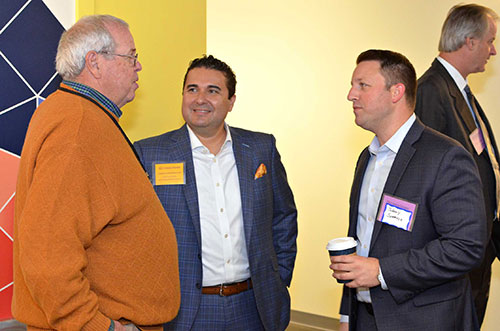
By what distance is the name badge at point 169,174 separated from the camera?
8.53 ft

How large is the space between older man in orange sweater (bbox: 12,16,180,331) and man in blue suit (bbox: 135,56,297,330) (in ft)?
2.32

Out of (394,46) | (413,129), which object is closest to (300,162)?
(394,46)

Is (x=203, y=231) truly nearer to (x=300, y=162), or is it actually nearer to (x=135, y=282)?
(x=135, y=282)

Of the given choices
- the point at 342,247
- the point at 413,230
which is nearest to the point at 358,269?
the point at 342,247

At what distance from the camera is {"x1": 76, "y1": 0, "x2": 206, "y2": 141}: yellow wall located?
2.93 meters

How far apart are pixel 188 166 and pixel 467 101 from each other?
6.38ft

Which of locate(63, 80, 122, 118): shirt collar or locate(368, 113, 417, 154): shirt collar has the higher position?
locate(63, 80, 122, 118): shirt collar

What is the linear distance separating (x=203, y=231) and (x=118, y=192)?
99 centimetres

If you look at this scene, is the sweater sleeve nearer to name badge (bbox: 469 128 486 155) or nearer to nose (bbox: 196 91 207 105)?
nose (bbox: 196 91 207 105)

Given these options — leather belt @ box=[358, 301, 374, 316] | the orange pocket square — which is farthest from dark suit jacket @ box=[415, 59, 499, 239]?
leather belt @ box=[358, 301, 374, 316]

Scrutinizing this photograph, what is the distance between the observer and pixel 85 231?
154 cm

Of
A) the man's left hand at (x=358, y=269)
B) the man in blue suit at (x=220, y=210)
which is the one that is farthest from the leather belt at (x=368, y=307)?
the man in blue suit at (x=220, y=210)

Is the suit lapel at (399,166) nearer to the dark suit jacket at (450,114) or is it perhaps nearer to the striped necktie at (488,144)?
the dark suit jacket at (450,114)

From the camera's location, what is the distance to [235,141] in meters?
2.80
